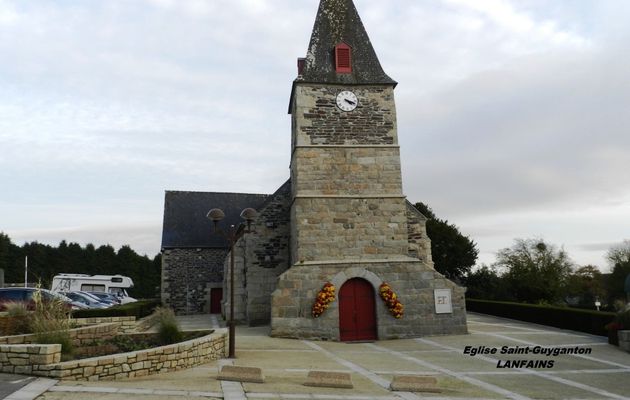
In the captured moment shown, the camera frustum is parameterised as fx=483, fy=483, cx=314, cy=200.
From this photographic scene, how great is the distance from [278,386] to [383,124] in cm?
1133

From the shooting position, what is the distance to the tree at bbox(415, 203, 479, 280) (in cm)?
3594

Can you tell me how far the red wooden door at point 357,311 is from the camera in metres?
15.4

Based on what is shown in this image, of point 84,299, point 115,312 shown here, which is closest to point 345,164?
point 115,312

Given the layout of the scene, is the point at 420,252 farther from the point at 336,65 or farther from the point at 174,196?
the point at 174,196

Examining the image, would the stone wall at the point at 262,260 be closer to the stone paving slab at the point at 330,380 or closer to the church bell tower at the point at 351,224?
the church bell tower at the point at 351,224

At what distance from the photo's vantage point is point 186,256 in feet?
89.1

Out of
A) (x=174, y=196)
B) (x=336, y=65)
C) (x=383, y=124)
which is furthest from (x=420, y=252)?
(x=174, y=196)

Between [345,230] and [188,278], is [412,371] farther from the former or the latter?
[188,278]

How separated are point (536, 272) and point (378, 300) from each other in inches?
800

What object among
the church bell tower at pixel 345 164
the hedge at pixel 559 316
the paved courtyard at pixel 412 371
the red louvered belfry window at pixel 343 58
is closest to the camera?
the paved courtyard at pixel 412 371

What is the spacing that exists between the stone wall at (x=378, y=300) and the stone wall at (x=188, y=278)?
42.7ft

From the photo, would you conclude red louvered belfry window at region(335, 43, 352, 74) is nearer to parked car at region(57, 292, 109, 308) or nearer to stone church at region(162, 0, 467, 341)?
stone church at region(162, 0, 467, 341)

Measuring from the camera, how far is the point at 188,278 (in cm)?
2698

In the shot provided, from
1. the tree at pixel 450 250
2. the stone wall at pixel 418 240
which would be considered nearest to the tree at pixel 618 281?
the tree at pixel 450 250
